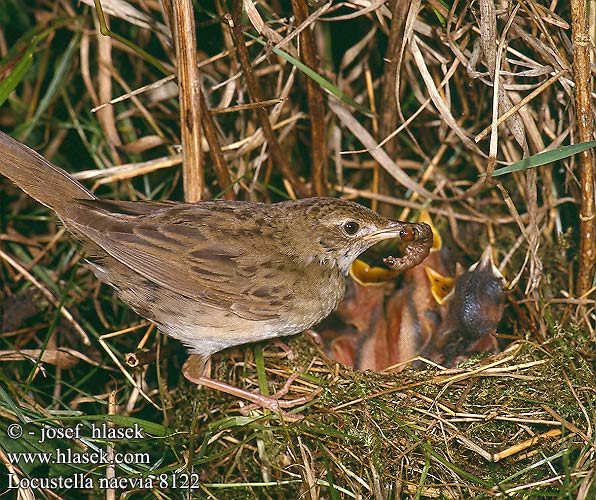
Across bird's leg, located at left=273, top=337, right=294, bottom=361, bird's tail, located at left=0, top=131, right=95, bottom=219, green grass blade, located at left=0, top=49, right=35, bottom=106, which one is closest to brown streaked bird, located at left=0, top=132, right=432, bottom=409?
bird's tail, located at left=0, top=131, right=95, bottom=219

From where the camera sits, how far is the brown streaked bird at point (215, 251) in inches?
136

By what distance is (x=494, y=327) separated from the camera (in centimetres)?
377

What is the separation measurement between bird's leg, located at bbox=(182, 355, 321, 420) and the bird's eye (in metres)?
0.74

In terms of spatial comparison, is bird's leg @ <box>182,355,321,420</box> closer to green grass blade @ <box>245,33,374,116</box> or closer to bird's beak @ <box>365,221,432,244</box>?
bird's beak @ <box>365,221,432,244</box>

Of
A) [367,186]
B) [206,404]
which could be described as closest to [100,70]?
[367,186]

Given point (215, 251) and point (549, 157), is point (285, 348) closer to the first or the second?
point (215, 251)

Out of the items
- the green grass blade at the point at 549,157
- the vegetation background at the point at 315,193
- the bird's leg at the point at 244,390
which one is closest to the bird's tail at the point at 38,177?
the vegetation background at the point at 315,193

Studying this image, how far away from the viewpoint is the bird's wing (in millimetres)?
3422

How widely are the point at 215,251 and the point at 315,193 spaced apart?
99cm

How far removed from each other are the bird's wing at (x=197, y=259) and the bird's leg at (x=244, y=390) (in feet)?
1.27

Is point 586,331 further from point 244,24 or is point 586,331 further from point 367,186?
point 244,24

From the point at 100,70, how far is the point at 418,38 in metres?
1.86

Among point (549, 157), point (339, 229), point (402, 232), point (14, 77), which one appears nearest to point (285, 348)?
point (339, 229)

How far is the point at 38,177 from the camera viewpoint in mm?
3484
